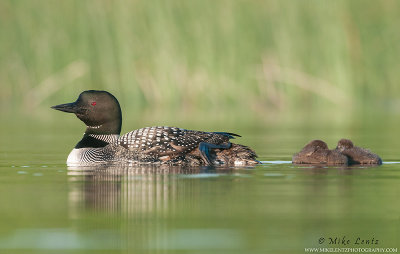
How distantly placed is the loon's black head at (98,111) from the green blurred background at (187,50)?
29.7 ft

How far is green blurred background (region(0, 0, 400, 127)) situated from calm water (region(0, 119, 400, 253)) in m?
9.68

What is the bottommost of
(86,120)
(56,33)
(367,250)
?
(367,250)

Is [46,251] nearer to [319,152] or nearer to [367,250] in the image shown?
[367,250]

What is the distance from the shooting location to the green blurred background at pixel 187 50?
64.2 feet

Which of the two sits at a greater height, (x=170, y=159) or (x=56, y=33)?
(x=56, y=33)

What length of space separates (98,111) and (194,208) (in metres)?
4.12

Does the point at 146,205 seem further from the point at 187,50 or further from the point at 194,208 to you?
the point at 187,50

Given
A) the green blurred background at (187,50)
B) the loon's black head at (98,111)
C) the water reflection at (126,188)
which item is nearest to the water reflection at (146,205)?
the water reflection at (126,188)

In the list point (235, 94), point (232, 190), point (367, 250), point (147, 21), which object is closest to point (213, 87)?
point (235, 94)

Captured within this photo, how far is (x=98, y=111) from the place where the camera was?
10.2 meters

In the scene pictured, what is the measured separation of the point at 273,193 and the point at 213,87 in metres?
12.7

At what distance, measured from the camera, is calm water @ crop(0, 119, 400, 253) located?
5094 mm

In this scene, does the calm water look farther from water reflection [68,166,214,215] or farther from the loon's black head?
the loon's black head

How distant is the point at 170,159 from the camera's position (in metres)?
9.52
